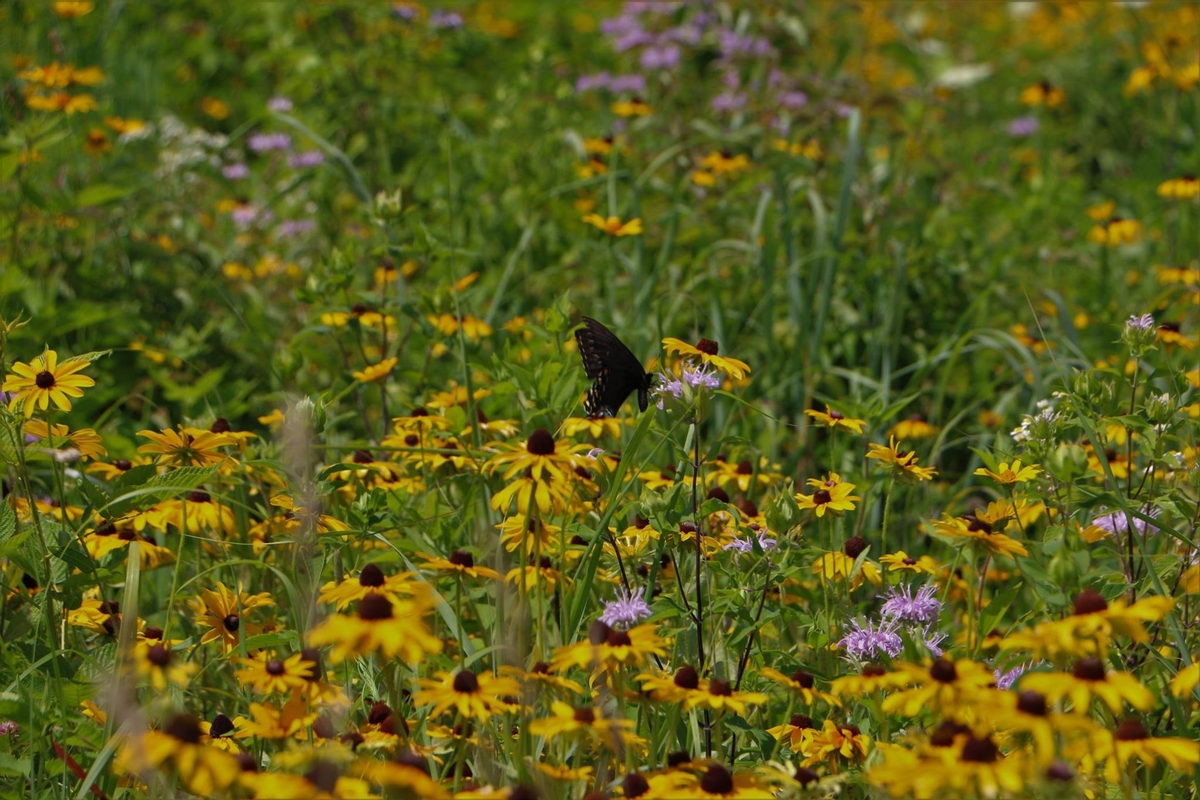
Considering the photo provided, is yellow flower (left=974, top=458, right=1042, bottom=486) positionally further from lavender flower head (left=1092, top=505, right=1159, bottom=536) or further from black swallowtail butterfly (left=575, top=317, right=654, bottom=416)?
black swallowtail butterfly (left=575, top=317, right=654, bottom=416)

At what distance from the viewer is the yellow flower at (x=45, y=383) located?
2.23m

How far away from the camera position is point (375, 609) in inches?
61.8

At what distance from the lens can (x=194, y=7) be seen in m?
6.61

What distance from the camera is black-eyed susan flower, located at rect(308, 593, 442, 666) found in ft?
4.88

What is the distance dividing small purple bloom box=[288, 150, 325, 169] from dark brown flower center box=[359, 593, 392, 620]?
3539 millimetres

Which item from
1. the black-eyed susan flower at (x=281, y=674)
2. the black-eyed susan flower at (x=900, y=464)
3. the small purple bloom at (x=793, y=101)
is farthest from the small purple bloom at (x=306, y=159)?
the black-eyed susan flower at (x=281, y=674)

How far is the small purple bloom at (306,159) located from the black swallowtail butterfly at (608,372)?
8.30 feet

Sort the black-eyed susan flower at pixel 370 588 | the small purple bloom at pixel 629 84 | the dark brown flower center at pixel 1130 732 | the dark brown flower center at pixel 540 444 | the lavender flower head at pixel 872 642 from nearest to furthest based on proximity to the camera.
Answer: the dark brown flower center at pixel 1130 732 < the black-eyed susan flower at pixel 370 588 < the dark brown flower center at pixel 540 444 < the lavender flower head at pixel 872 642 < the small purple bloom at pixel 629 84

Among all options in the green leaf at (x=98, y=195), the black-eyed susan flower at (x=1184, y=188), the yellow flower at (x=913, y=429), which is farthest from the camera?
A: the black-eyed susan flower at (x=1184, y=188)

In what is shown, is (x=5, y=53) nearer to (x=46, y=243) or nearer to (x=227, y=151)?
(x=227, y=151)

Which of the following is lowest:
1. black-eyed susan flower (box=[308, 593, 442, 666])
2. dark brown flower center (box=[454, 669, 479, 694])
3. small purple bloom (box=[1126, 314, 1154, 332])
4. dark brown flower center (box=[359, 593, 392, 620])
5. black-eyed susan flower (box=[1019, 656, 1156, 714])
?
dark brown flower center (box=[454, 669, 479, 694])

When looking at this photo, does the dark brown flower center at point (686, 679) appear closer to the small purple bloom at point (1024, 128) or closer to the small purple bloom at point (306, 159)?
the small purple bloom at point (306, 159)

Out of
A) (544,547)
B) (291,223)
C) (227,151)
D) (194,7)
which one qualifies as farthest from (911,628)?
(194,7)

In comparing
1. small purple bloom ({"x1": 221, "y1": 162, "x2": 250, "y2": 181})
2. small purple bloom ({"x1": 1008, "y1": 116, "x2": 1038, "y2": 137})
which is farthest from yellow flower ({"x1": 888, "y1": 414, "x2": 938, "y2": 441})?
small purple bloom ({"x1": 1008, "y1": 116, "x2": 1038, "y2": 137})
